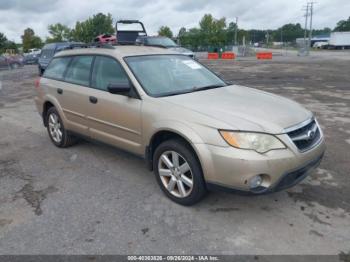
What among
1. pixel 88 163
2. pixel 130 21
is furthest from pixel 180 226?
pixel 130 21

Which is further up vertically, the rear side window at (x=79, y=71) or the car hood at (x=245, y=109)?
the rear side window at (x=79, y=71)

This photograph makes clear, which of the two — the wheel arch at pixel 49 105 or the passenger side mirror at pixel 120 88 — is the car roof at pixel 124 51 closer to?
the passenger side mirror at pixel 120 88

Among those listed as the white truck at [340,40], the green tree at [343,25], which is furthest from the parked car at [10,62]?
the green tree at [343,25]

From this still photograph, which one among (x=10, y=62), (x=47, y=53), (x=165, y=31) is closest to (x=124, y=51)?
(x=47, y=53)

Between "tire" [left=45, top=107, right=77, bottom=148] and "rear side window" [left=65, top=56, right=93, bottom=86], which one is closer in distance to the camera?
"rear side window" [left=65, top=56, right=93, bottom=86]

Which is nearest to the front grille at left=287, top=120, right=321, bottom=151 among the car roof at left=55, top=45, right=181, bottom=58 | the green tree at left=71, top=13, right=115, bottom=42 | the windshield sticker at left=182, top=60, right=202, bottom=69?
the windshield sticker at left=182, top=60, right=202, bottom=69

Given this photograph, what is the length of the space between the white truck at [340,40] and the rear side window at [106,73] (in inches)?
2713

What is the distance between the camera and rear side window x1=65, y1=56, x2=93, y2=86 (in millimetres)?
4770

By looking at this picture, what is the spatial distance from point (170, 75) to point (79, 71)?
1563 millimetres

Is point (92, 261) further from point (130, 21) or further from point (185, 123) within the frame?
point (130, 21)

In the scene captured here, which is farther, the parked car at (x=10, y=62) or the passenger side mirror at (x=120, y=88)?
the parked car at (x=10, y=62)

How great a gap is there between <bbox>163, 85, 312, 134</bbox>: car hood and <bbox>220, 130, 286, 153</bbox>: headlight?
56 millimetres

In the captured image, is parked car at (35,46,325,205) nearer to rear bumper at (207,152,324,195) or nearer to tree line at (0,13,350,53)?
rear bumper at (207,152,324,195)

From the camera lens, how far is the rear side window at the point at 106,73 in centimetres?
418
